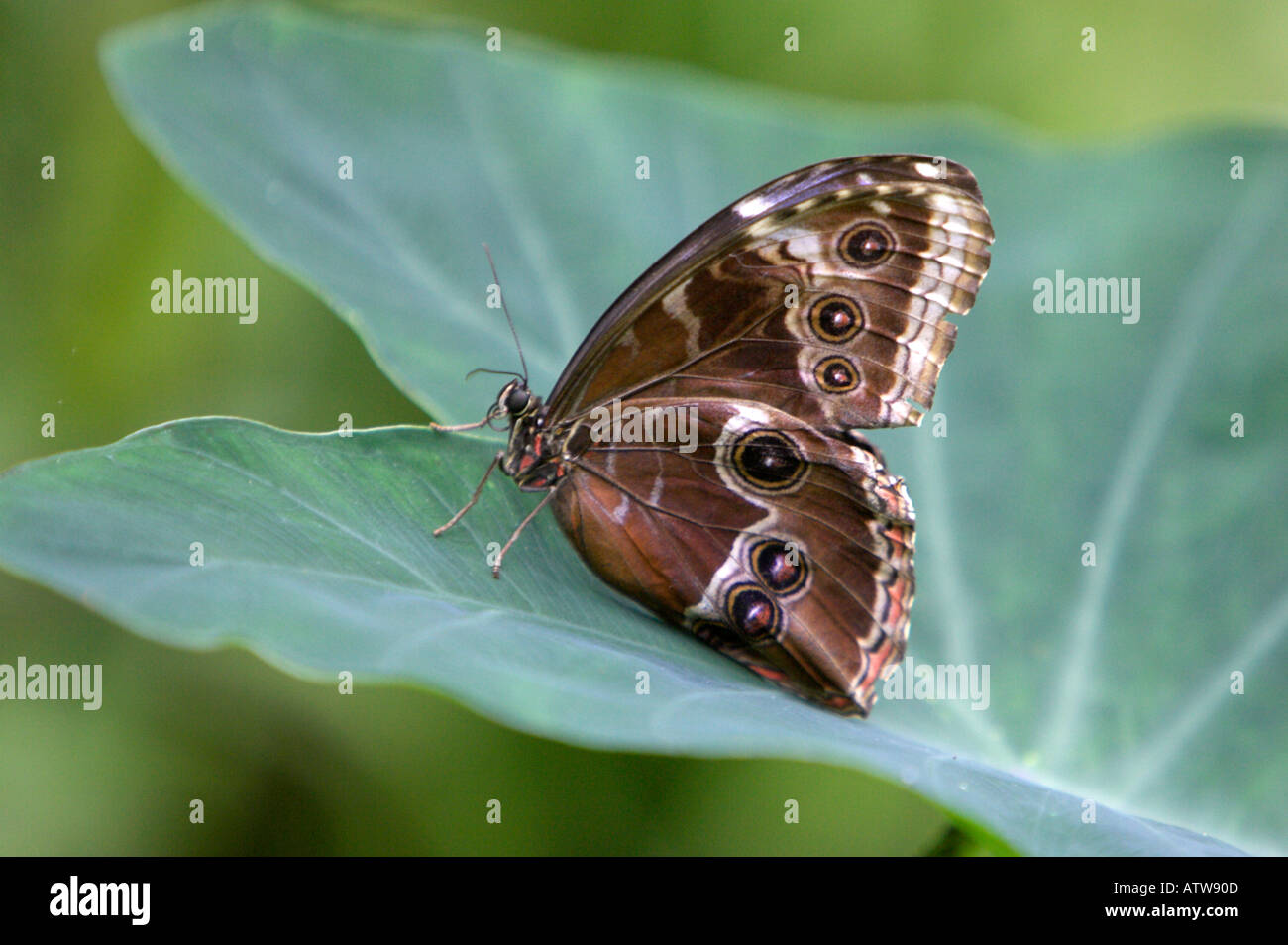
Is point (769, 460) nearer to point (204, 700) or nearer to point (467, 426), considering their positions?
point (467, 426)

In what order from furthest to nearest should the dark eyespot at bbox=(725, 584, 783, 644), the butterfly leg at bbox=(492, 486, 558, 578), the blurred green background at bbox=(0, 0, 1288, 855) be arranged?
the blurred green background at bbox=(0, 0, 1288, 855)
the dark eyespot at bbox=(725, 584, 783, 644)
the butterfly leg at bbox=(492, 486, 558, 578)

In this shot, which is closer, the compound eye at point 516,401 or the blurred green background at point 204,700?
the compound eye at point 516,401

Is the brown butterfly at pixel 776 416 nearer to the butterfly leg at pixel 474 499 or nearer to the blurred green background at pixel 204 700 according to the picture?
the butterfly leg at pixel 474 499

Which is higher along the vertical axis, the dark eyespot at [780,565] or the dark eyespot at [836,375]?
the dark eyespot at [836,375]

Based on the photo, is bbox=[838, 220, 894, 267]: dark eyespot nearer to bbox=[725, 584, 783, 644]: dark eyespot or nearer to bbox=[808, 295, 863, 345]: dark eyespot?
bbox=[808, 295, 863, 345]: dark eyespot

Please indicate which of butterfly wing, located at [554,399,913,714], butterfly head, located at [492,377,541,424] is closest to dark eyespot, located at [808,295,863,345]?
butterfly wing, located at [554,399,913,714]

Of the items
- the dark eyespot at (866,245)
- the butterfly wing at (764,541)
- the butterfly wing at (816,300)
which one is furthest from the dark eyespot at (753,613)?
the dark eyespot at (866,245)

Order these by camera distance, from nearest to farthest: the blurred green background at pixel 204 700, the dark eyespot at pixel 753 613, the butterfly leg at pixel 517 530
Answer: the butterfly leg at pixel 517 530, the dark eyespot at pixel 753 613, the blurred green background at pixel 204 700

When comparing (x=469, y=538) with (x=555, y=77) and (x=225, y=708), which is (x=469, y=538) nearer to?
(x=225, y=708)
